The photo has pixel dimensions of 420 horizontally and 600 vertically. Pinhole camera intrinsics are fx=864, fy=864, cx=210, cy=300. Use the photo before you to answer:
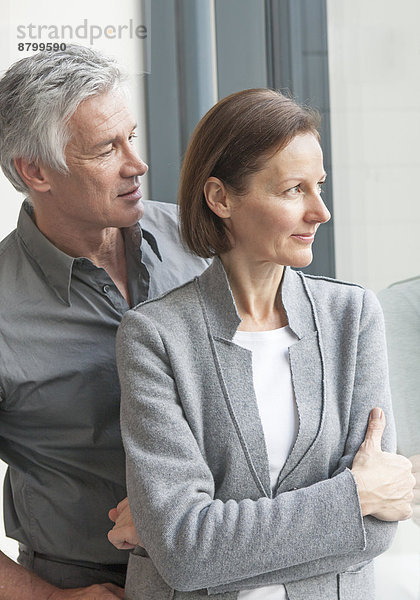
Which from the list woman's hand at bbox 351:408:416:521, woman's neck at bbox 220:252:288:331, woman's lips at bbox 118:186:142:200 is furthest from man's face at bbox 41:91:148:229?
woman's hand at bbox 351:408:416:521

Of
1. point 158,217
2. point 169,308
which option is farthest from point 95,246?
point 169,308

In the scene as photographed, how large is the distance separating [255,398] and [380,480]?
243mm

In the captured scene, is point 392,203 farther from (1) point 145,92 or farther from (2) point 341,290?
(1) point 145,92

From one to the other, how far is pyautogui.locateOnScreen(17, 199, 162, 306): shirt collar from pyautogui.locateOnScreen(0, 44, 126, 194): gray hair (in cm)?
15

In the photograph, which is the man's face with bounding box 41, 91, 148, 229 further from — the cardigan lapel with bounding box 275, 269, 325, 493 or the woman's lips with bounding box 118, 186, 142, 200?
the cardigan lapel with bounding box 275, 269, 325, 493

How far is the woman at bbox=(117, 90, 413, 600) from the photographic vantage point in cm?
134

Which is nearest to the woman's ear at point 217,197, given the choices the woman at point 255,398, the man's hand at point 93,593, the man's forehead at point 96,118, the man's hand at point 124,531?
the woman at point 255,398

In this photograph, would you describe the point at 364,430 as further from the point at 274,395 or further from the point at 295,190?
the point at 295,190

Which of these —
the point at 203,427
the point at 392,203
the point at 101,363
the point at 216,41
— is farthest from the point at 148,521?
the point at 216,41

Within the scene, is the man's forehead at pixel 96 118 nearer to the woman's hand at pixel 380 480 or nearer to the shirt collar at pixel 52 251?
the shirt collar at pixel 52 251

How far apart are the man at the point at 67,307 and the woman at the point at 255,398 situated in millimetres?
271

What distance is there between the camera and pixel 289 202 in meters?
1.41

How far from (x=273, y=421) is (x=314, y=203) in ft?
1.22

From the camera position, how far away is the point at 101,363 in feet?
5.77
